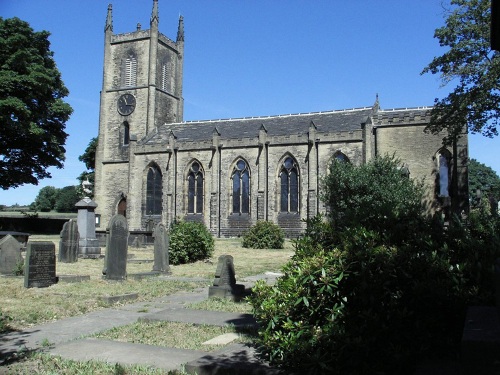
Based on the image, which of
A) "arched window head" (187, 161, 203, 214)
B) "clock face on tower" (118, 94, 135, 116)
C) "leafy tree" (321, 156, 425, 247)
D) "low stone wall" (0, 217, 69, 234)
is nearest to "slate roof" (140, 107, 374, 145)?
"arched window head" (187, 161, 203, 214)

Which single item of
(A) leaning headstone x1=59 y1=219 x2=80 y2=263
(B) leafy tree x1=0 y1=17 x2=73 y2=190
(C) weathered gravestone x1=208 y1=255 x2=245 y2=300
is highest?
(B) leafy tree x1=0 y1=17 x2=73 y2=190

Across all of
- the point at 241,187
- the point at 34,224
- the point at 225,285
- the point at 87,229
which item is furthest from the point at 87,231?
the point at 241,187

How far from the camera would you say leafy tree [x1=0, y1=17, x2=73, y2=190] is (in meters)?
31.0

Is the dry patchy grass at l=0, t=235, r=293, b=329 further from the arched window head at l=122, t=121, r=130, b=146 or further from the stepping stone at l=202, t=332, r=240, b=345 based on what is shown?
the arched window head at l=122, t=121, r=130, b=146

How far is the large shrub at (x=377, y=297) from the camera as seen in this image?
14.2ft

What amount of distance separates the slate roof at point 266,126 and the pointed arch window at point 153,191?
2.67 m

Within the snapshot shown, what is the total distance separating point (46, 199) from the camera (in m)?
95.9

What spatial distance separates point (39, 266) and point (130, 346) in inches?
253

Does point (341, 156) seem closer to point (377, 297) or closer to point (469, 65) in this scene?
point (469, 65)

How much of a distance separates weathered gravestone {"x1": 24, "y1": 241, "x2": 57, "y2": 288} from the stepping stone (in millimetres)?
6529

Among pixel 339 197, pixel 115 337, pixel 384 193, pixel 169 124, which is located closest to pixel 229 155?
pixel 169 124

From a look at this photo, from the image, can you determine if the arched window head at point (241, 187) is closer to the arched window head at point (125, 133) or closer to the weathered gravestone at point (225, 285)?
the arched window head at point (125, 133)

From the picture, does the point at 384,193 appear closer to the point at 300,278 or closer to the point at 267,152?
the point at 267,152

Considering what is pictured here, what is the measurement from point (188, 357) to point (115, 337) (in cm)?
166
